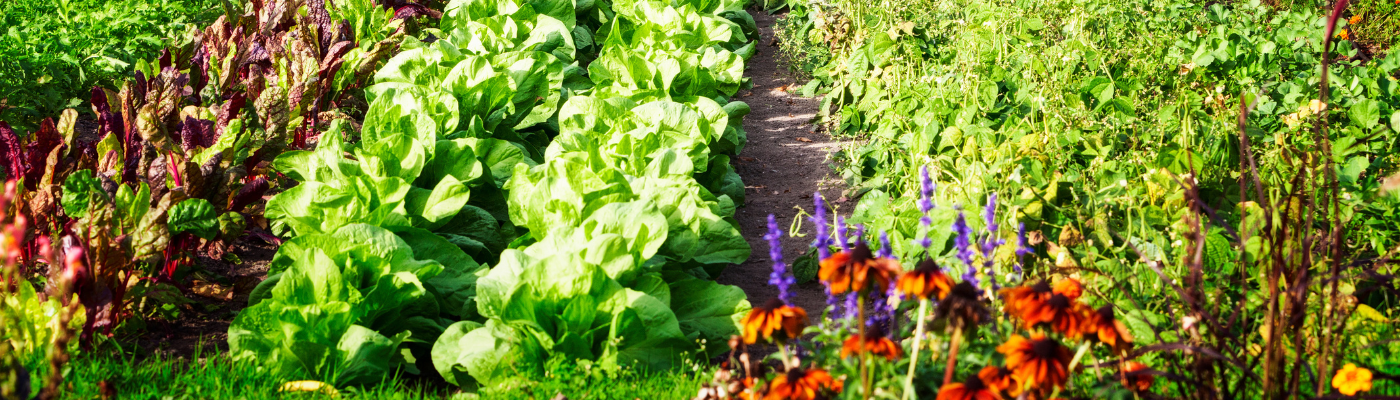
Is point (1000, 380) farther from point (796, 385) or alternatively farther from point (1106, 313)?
point (796, 385)

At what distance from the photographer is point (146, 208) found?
106 inches

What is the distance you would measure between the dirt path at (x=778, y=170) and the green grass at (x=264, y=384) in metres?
0.84

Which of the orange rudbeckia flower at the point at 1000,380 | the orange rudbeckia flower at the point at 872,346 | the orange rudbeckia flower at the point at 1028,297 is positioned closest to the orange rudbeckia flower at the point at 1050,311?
the orange rudbeckia flower at the point at 1028,297

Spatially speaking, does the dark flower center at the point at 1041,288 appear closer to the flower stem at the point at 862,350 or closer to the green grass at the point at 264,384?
the flower stem at the point at 862,350

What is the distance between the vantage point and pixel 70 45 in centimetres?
456

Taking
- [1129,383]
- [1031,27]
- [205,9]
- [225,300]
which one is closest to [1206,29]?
[1031,27]

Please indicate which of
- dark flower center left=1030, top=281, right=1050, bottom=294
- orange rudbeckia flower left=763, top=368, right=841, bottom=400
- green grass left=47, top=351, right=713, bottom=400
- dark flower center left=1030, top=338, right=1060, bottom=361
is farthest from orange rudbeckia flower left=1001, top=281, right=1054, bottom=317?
green grass left=47, top=351, right=713, bottom=400

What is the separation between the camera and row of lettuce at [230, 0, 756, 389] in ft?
8.21

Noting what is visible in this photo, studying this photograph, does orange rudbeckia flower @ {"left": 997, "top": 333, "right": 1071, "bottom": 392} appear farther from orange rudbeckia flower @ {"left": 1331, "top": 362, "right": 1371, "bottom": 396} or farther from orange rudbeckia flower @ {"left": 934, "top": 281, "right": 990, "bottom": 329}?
orange rudbeckia flower @ {"left": 1331, "top": 362, "right": 1371, "bottom": 396}

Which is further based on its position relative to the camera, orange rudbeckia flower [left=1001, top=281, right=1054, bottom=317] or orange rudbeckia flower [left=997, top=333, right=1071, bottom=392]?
orange rudbeckia flower [left=1001, top=281, right=1054, bottom=317]

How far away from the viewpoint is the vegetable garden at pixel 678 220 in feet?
6.36

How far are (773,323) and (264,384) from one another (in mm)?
1368

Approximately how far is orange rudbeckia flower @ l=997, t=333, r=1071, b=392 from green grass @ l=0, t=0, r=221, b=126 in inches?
156

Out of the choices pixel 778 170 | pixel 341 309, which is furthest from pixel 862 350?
pixel 778 170
